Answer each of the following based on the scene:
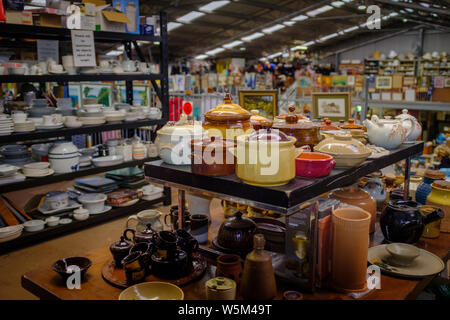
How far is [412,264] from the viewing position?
1697 millimetres

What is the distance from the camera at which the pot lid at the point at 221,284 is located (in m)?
1.33

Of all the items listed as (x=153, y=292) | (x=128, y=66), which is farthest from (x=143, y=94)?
(x=153, y=292)

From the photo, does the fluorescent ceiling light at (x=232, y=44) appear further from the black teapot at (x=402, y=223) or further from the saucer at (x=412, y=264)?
the saucer at (x=412, y=264)

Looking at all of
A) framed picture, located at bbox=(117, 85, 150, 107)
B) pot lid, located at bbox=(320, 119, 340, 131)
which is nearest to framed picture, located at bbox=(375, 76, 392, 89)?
framed picture, located at bbox=(117, 85, 150, 107)

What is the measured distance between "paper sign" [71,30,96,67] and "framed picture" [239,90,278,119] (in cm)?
144

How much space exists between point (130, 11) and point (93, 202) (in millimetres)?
1963

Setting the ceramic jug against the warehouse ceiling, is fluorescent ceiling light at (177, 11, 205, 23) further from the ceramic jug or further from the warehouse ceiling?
the ceramic jug

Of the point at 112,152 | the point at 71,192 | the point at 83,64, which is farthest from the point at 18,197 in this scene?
the point at 83,64

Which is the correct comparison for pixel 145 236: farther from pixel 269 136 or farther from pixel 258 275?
pixel 269 136

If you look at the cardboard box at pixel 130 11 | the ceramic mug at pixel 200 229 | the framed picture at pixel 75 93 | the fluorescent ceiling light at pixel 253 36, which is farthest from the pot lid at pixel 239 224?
the fluorescent ceiling light at pixel 253 36

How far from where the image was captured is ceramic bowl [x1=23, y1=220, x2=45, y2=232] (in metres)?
3.54

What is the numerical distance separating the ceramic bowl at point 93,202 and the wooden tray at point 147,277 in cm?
239
